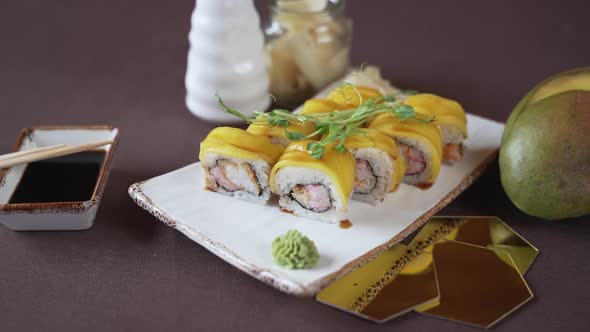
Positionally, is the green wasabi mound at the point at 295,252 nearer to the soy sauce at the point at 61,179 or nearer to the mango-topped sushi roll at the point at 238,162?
the mango-topped sushi roll at the point at 238,162

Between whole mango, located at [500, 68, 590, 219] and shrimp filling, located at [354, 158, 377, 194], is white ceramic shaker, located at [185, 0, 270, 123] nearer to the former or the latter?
shrimp filling, located at [354, 158, 377, 194]

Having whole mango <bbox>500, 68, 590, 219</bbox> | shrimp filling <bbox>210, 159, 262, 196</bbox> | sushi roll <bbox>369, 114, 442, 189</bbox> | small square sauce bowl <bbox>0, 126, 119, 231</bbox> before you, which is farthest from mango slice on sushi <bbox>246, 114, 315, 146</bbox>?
whole mango <bbox>500, 68, 590, 219</bbox>

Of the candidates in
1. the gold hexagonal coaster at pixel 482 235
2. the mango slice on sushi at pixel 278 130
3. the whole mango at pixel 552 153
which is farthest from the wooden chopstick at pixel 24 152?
the whole mango at pixel 552 153

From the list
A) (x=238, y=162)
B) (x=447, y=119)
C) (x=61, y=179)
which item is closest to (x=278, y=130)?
(x=238, y=162)

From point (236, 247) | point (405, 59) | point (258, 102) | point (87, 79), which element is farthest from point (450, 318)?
point (87, 79)

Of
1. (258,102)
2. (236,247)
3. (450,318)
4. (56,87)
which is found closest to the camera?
(450,318)

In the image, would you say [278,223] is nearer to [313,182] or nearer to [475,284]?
[313,182]

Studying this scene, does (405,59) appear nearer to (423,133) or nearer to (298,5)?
(298,5)
